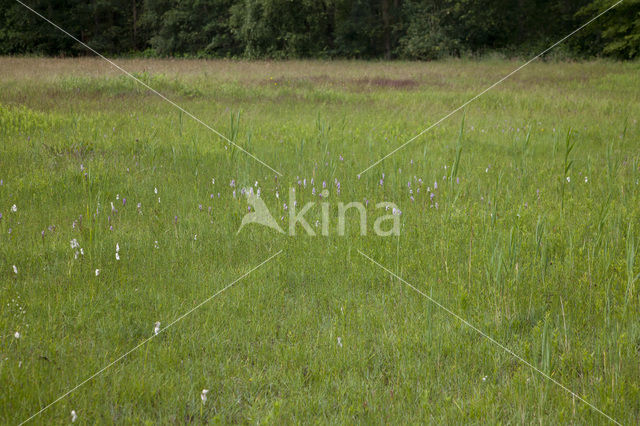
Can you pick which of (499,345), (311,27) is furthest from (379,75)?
(311,27)

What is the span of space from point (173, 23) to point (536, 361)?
3486 cm

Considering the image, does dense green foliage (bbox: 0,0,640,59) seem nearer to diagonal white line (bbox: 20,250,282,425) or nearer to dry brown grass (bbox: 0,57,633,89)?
dry brown grass (bbox: 0,57,633,89)

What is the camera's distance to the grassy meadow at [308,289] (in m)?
2.15

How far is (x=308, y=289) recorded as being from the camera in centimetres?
315

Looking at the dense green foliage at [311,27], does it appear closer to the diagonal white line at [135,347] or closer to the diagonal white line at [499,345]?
the diagonal white line at [499,345]

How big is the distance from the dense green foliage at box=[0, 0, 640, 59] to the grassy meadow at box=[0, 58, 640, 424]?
23273 millimetres

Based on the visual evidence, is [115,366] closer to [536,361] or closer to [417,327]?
[417,327]

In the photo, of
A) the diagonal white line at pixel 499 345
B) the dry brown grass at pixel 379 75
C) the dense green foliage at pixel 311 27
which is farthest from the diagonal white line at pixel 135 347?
the dense green foliage at pixel 311 27

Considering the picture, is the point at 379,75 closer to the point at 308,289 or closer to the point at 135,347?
the point at 308,289

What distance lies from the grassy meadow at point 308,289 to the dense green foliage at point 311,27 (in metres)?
23.3

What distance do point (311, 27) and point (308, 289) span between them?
2996 centimetres

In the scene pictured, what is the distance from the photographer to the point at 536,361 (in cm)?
235

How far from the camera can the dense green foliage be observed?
28.6 metres

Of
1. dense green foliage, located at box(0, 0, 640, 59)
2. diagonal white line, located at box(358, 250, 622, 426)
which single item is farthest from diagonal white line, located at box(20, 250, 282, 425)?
dense green foliage, located at box(0, 0, 640, 59)
